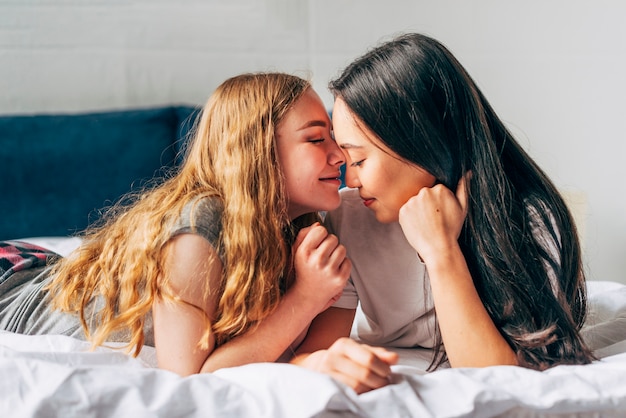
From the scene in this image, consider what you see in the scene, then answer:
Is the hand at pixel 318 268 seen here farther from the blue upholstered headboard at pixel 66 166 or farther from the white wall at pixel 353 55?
the white wall at pixel 353 55

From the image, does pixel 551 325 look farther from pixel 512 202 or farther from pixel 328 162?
pixel 328 162

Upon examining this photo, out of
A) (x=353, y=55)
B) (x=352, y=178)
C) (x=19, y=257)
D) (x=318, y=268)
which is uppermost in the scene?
(x=353, y=55)

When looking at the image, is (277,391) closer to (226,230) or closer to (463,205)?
(226,230)

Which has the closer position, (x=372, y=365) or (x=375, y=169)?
(x=372, y=365)

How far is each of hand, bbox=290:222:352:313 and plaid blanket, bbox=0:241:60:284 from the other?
69 centimetres

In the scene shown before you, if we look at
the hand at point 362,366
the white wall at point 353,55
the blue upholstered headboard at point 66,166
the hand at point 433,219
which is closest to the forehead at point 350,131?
the hand at point 433,219

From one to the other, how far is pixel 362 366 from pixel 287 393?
0.34ft

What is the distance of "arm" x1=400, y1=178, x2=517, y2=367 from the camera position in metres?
1.11

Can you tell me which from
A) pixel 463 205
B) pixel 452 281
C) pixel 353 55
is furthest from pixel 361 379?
pixel 353 55

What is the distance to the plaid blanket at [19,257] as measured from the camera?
5.15 feet

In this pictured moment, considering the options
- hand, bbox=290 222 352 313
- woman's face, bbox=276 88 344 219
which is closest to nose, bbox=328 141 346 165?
woman's face, bbox=276 88 344 219

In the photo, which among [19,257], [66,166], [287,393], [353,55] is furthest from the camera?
[353,55]

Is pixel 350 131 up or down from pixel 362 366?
up

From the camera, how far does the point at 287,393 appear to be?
0.89 meters
